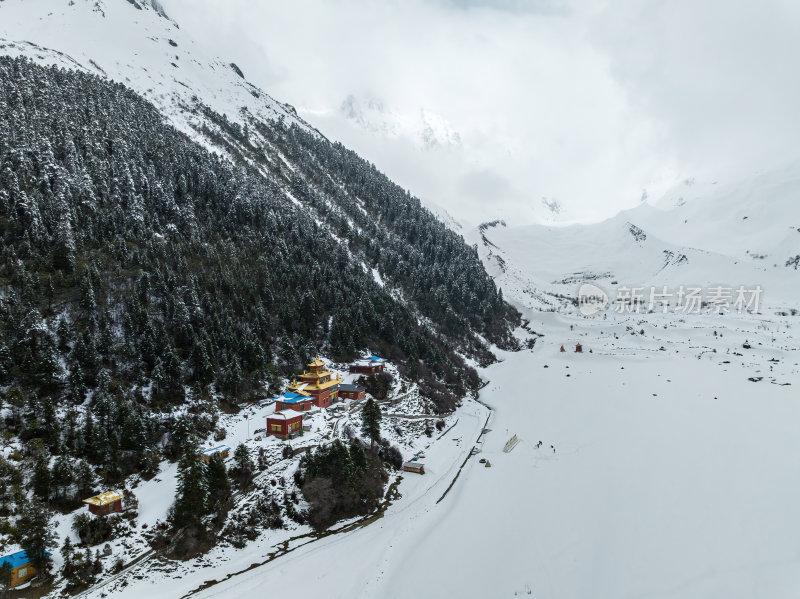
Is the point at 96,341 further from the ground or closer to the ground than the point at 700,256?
closer to the ground

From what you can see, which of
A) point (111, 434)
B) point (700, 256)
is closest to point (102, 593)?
point (111, 434)

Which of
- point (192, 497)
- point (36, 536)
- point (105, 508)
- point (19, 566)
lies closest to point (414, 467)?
point (192, 497)

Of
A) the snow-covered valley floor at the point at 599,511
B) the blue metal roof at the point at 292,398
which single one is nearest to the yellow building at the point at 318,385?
the blue metal roof at the point at 292,398

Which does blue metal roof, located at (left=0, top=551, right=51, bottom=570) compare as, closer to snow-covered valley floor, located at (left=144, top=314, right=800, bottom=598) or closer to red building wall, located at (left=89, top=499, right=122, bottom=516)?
red building wall, located at (left=89, top=499, right=122, bottom=516)

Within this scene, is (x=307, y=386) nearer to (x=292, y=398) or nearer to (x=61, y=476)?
(x=292, y=398)

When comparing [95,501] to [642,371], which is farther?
[642,371]

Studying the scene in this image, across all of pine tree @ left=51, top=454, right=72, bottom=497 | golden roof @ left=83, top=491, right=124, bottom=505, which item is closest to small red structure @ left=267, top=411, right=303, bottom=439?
golden roof @ left=83, top=491, right=124, bottom=505

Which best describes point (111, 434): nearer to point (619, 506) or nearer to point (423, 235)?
point (619, 506)

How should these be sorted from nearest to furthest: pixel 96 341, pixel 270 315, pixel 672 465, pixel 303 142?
pixel 672 465, pixel 96 341, pixel 270 315, pixel 303 142

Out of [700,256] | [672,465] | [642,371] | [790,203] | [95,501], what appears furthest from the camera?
[790,203]
